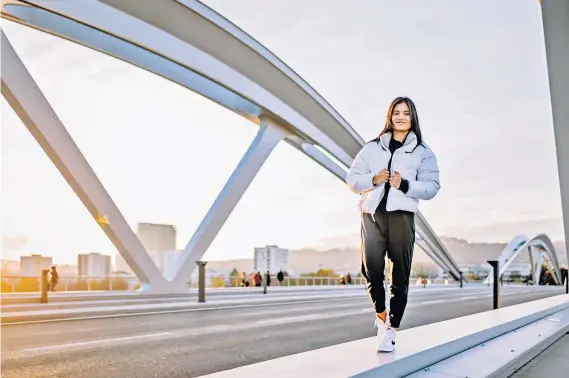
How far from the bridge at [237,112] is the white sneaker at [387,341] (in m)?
0.11

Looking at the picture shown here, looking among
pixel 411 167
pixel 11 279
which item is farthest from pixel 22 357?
pixel 11 279

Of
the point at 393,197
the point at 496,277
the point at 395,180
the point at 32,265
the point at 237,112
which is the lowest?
the point at 496,277

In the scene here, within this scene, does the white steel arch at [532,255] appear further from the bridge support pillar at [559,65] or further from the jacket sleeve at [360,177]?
the jacket sleeve at [360,177]

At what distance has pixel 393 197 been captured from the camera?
12.1 ft

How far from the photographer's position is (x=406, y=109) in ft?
12.8

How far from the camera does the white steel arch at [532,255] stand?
67.2m

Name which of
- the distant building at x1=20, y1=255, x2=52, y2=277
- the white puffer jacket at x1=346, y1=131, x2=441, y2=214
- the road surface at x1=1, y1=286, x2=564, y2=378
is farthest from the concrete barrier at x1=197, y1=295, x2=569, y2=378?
the distant building at x1=20, y1=255, x2=52, y2=277

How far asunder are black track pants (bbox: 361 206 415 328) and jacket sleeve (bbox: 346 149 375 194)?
18 cm

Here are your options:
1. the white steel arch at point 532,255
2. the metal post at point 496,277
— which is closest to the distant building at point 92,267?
the metal post at point 496,277

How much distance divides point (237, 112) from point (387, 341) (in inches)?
670

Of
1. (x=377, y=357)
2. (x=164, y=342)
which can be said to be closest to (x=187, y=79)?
(x=164, y=342)

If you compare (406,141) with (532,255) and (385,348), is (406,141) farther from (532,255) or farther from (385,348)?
(532,255)

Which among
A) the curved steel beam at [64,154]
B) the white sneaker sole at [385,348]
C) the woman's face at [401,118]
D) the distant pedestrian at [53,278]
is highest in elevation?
the curved steel beam at [64,154]

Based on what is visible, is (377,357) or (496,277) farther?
(496,277)
